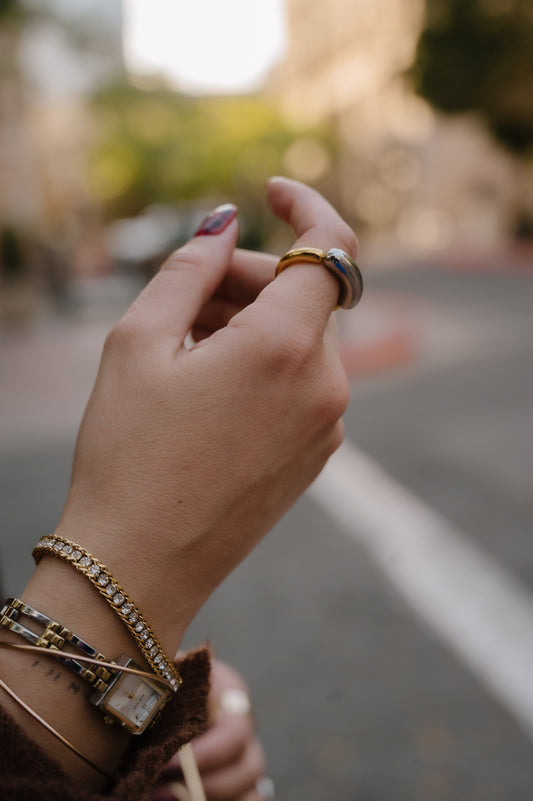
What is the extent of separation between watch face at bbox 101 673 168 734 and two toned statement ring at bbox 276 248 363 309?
1.55 feet

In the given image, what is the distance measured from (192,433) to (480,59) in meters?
20.2

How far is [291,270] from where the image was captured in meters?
0.93

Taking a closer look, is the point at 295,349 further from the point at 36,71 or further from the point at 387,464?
the point at 36,71

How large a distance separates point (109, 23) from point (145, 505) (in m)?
12.6

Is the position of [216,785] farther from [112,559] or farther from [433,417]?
[433,417]

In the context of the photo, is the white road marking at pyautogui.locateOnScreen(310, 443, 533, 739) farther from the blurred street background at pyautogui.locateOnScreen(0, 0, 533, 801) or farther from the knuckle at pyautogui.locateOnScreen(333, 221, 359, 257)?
the knuckle at pyautogui.locateOnScreen(333, 221, 359, 257)

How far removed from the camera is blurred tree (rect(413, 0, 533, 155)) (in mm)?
17828

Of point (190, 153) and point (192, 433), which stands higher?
point (190, 153)

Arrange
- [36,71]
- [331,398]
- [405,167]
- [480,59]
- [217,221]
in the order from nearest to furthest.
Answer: [331,398]
[217,221]
[36,71]
[480,59]
[405,167]

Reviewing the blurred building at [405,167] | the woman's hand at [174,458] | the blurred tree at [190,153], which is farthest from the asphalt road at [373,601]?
the blurred tree at [190,153]

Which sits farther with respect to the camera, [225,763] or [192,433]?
[225,763]

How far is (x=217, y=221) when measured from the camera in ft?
3.47

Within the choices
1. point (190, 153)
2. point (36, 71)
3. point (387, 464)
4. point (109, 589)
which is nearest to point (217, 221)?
point (109, 589)

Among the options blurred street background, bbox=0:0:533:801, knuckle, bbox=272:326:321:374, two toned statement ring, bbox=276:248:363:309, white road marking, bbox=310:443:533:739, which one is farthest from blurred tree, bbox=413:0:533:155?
knuckle, bbox=272:326:321:374
